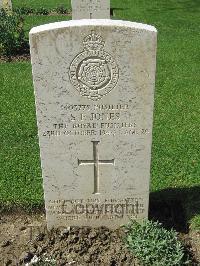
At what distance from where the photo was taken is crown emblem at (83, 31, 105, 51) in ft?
12.3

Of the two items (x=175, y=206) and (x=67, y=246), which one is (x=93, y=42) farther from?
(x=175, y=206)

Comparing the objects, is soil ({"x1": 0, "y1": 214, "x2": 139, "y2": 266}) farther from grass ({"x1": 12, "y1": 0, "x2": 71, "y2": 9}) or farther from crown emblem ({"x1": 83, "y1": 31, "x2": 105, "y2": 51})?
grass ({"x1": 12, "y1": 0, "x2": 71, "y2": 9})

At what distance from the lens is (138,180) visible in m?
4.53

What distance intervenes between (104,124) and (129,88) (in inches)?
17.2

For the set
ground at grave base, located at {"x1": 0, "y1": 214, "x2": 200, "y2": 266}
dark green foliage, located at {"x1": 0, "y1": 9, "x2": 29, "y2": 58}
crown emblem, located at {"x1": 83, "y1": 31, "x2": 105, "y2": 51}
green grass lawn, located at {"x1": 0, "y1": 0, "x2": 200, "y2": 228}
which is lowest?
ground at grave base, located at {"x1": 0, "y1": 214, "x2": 200, "y2": 266}

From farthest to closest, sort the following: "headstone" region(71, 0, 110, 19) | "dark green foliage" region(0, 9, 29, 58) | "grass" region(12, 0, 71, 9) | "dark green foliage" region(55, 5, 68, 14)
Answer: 1. "grass" region(12, 0, 71, 9)
2. "dark green foliage" region(55, 5, 68, 14)
3. "headstone" region(71, 0, 110, 19)
4. "dark green foliage" region(0, 9, 29, 58)

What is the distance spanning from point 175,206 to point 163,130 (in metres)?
2.11

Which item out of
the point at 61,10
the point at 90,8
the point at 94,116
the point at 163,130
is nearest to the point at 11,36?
the point at 90,8

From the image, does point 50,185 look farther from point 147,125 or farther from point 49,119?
point 147,125

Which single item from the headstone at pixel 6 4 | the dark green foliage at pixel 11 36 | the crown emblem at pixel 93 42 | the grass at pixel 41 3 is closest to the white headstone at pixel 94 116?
the crown emblem at pixel 93 42

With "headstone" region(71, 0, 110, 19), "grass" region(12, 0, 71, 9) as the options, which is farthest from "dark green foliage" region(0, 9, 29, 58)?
"grass" region(12, 0, 71, 9)

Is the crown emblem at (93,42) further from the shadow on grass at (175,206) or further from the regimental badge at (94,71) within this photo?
the shadow on grass at (175,206)

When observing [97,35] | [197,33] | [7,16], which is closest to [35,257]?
[97,35]

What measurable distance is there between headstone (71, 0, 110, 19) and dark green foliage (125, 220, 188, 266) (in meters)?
8.28
